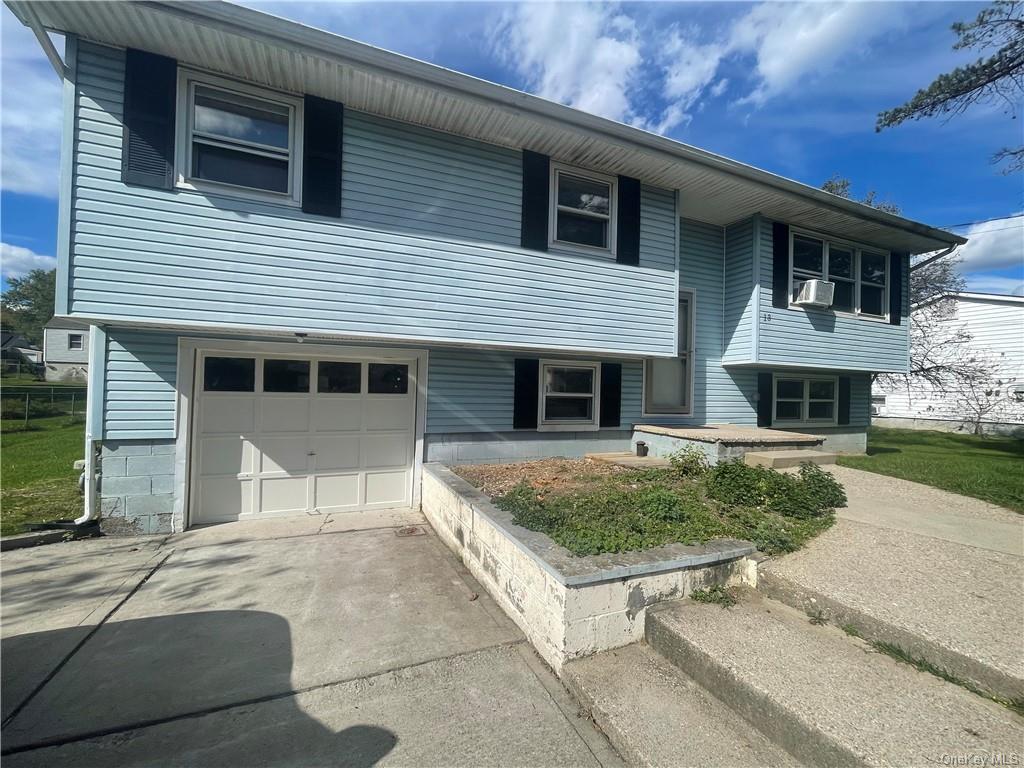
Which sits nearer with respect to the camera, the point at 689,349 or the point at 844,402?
the point at 689,349

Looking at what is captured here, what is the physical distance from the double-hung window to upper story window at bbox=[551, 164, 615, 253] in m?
2.52

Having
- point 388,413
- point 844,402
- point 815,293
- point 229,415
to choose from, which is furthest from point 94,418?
point 844,402

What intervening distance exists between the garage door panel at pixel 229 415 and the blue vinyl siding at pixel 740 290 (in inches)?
322

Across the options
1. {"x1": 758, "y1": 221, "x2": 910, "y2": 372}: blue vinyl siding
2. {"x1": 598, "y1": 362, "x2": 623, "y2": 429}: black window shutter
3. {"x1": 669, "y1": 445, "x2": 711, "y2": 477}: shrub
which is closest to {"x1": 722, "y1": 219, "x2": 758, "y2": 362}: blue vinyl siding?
{"x1": 758, "y1": 221, "x2": 910, "y2": 372}: blue vinyl siding

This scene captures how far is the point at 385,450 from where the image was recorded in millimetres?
6371

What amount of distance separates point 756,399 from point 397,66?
331 inches

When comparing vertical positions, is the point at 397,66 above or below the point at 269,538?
above

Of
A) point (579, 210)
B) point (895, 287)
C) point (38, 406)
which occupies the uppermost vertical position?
point (579, 210)

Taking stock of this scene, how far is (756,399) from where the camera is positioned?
877cm

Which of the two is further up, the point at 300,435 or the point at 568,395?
the point at 568,395

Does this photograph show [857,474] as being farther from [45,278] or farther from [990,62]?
[45,278]

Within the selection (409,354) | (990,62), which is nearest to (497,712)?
(409,354)

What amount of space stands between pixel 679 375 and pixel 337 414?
6.22 meters

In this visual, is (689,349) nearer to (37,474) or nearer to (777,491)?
(777,491)
